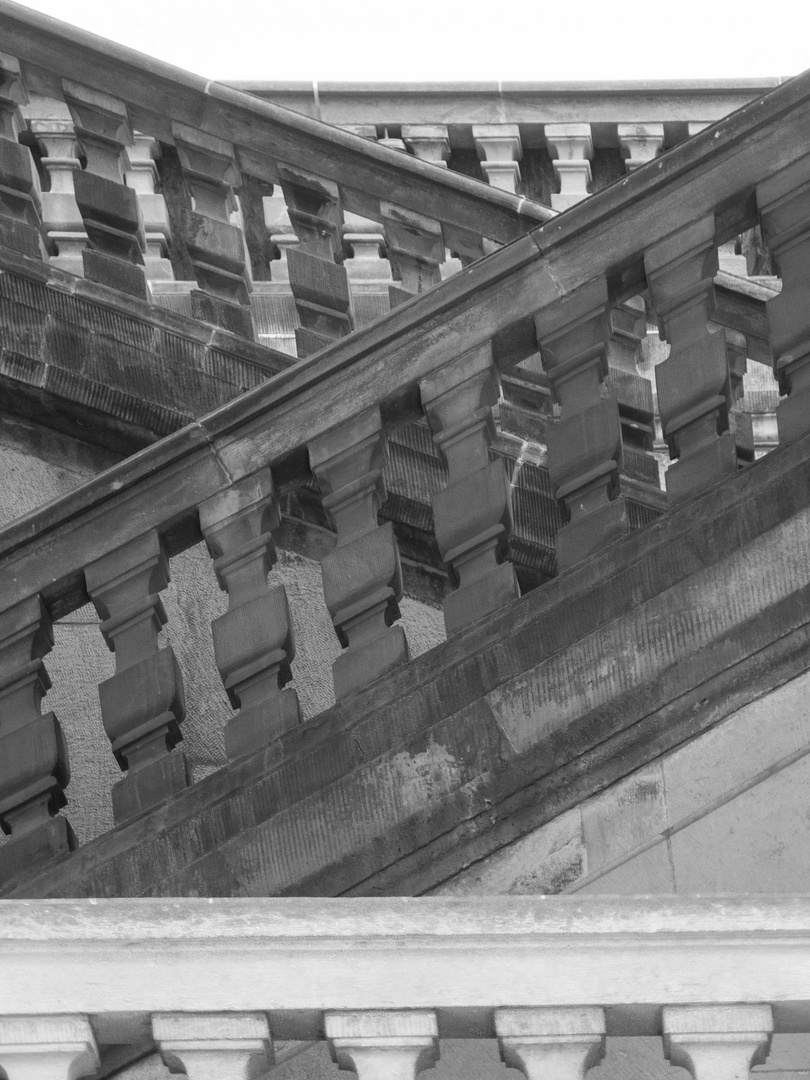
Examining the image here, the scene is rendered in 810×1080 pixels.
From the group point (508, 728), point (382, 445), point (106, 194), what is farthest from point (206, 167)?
point (508, 728)

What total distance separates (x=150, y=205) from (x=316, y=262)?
1.41 meters

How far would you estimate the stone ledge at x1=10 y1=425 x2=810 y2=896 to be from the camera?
138 inches

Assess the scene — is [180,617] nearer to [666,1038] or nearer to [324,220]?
[324,220]

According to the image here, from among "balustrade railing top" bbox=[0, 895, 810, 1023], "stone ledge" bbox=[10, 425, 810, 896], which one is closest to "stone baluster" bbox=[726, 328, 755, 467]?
"stone ledge" bbox=[10, 425, 810, 896]

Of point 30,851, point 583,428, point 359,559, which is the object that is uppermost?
point 583,428

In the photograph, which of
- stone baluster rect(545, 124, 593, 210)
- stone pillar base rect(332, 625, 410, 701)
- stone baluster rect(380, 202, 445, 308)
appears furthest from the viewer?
stone baluster rect(545, 124, 593, 210)

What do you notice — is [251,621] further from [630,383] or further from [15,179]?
[15,179]

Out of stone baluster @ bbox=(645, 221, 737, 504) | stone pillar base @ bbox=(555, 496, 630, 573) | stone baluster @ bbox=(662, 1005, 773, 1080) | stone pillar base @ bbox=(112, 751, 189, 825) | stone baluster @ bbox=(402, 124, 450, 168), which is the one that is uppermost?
stone baluster @ bbox=(402, 124, 450, 168)

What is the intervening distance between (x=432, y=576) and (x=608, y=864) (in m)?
A: 1.65

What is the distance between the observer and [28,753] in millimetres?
3781

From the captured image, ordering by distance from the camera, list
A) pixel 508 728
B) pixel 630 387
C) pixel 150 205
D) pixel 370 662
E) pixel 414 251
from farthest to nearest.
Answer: pixel 150 205 < pixel 414 251 < pixel 630 387 < pixel 370 662 < pixel 508 728

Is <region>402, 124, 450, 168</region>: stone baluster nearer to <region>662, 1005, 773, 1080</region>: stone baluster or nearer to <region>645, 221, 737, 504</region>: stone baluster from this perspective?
<region>645, 221, 737, 504</region>: stone baluster

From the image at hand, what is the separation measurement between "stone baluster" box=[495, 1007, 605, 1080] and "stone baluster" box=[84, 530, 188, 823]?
1.23m

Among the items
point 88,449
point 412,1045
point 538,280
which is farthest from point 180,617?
point 412,1045
